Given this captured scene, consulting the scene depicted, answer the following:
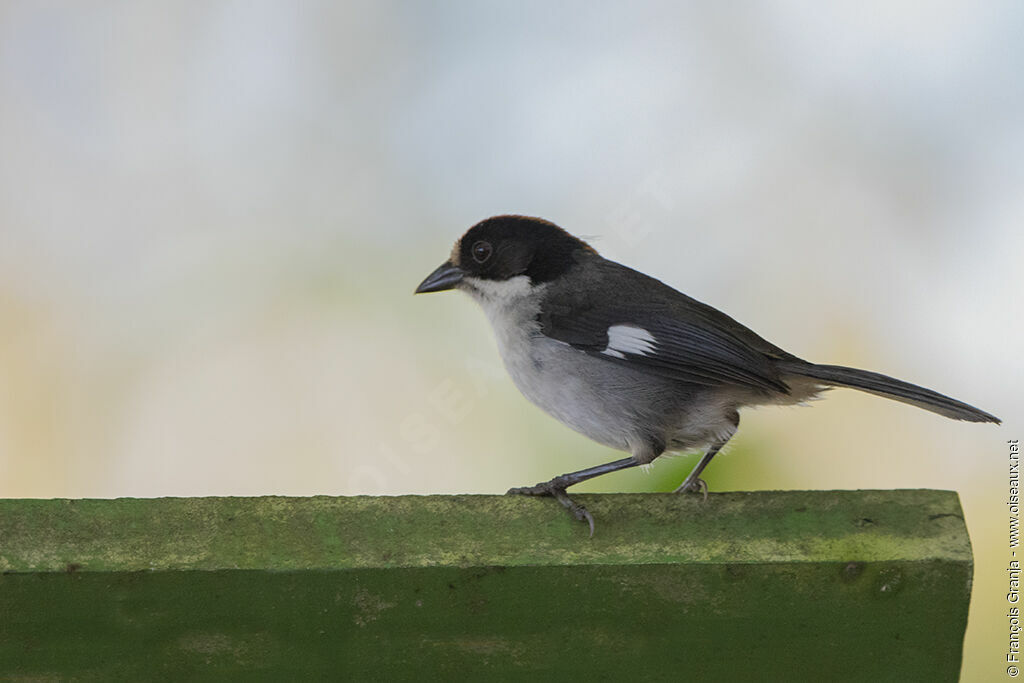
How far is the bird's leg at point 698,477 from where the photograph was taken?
1786mm

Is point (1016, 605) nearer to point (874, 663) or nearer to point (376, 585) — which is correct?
point (874, 663)

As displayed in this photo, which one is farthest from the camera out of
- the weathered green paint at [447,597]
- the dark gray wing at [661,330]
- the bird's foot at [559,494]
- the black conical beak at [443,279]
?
the black conical beak at [443,279]

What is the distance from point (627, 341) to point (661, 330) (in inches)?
2.2

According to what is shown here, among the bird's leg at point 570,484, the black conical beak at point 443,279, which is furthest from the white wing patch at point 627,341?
the black conical beak at point 443,279

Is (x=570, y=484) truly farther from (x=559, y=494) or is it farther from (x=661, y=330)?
(x=661, y=330)

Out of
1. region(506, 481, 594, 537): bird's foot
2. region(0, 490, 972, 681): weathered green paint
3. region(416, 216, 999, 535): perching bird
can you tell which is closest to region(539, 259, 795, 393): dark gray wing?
region(416, 216, 999, 535): perching bird

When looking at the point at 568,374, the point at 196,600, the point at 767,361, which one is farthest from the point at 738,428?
the point at 196,600

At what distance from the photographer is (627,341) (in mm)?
1809

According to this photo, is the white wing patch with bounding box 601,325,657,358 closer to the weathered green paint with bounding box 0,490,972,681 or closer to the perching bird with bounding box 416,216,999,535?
the perching bird with bounding box 416,216,999,535

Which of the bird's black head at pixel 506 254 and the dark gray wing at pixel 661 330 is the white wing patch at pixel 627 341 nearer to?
the dark gray wing at pixel 661 330

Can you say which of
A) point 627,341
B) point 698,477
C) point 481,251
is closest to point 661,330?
point 627,341

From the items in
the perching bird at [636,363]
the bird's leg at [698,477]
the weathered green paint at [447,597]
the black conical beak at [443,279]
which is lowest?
the weathered green paint at [447,597]

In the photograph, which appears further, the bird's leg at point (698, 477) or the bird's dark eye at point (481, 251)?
the bird's dark eye at point (481, 251)

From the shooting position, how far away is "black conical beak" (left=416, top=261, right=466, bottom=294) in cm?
191
